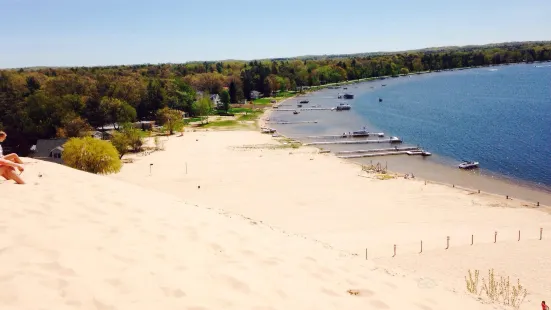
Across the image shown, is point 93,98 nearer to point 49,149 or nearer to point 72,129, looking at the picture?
point 72,129

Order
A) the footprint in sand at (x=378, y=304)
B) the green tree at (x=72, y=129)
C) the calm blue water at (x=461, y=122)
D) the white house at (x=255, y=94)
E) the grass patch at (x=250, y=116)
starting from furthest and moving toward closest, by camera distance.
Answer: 1. the white house at (x=255, y=94)
2. the grass patch at (x=250, y=116)
3. the green tree at (x=72, y=129)
4. the calm blue water at (x=461, y=122)
5. the footprint in sand at (x=378, y=304)

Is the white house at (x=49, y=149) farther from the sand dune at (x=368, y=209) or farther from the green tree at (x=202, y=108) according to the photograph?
the green tree at (x=202, y=108)

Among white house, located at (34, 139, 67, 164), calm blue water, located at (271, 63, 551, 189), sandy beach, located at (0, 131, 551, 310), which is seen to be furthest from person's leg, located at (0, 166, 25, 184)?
calm blue water, located at (271, 63, 551, 189)

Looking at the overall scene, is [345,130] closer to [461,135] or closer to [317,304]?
[461,135]

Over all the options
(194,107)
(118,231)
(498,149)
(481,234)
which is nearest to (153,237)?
(118,231)

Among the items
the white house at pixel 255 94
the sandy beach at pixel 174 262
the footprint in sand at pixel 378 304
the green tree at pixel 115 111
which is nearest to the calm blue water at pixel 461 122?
the white house at pixel 255 94

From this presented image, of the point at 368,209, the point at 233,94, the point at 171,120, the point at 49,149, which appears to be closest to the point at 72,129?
the point at 49,149

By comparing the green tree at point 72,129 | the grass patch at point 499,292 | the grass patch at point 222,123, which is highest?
the green tree at point 72,129

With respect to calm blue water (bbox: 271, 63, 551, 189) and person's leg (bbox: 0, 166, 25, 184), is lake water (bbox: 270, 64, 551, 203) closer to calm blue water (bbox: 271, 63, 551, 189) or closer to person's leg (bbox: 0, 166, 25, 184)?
calm blue water (bbox: 271, 63, 551, 189)
